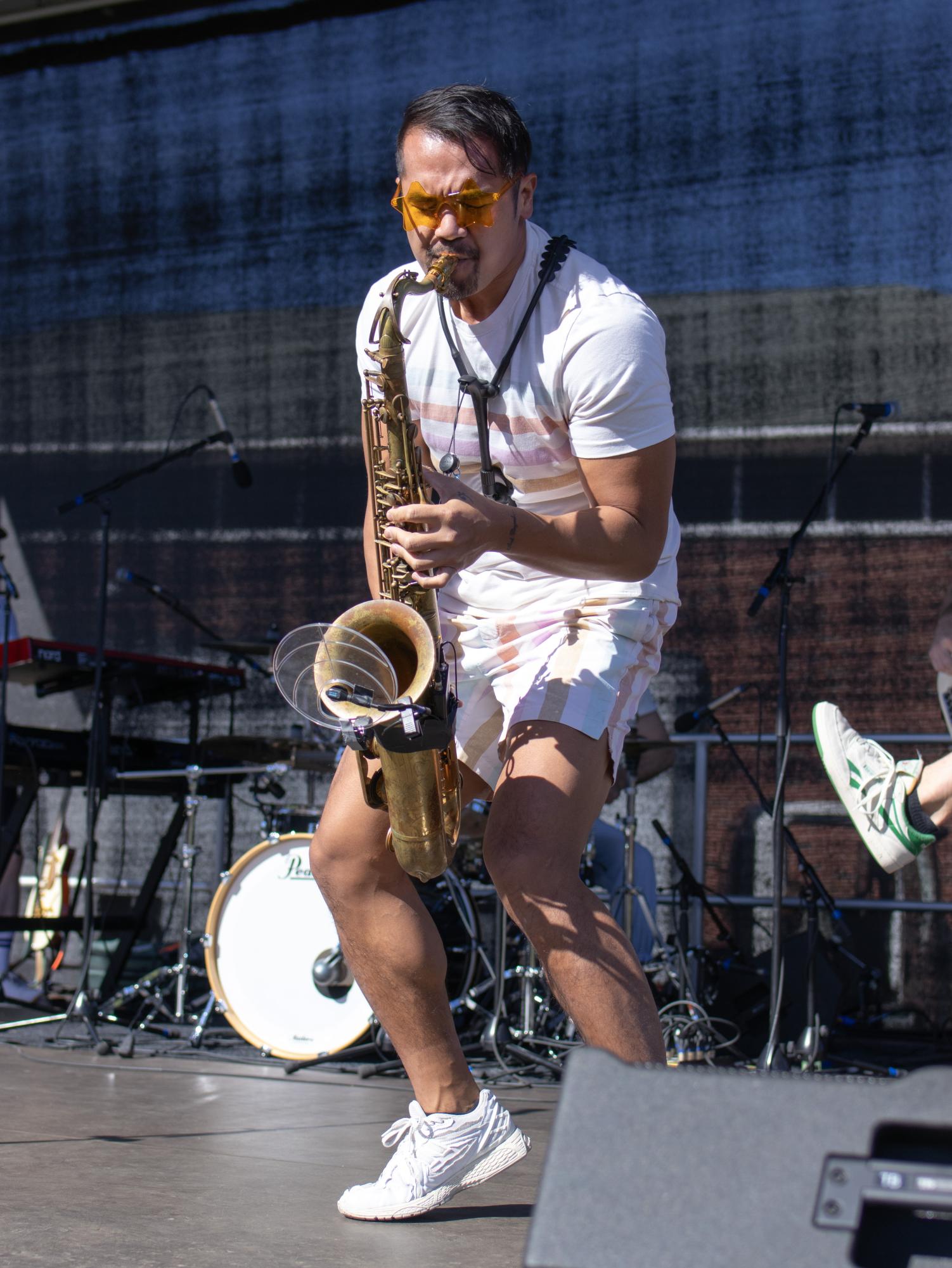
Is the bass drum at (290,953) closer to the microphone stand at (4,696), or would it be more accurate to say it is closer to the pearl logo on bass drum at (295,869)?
the pearl logo on bass drum at (295,869)

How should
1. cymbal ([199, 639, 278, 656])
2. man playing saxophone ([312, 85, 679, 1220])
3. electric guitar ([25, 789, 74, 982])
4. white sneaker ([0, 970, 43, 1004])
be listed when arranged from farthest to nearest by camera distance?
electric guitar ([25, 789, 74, 982])
white sneaker ([0, 970, 43, 1004])
cymbal ([199, 639, 278, 656])
man playing saxophone ([312, 85, 679, 1220])

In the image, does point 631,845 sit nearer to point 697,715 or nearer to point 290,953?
point 697,715

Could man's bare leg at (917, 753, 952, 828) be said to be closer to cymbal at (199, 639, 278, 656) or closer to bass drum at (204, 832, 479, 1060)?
bass drum at (204, 832, 479, 1060)

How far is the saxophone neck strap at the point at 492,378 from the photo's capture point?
244 cm

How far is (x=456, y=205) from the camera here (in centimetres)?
236

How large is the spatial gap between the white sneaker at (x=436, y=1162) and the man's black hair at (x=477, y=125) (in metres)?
1.66

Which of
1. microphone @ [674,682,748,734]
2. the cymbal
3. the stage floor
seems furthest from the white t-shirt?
the cymbal

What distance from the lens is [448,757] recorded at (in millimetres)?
2512

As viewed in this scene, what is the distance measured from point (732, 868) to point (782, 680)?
1.61 metres

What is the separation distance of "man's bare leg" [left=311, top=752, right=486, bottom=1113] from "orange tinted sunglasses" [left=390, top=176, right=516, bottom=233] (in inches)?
41.0

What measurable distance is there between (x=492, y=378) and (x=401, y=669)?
0.56m

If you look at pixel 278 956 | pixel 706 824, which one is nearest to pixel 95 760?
pixel 278 956

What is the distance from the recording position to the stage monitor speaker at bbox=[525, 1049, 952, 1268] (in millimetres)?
1022

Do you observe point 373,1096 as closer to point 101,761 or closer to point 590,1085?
point 101,761
